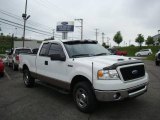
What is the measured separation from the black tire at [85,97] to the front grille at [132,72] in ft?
2.99

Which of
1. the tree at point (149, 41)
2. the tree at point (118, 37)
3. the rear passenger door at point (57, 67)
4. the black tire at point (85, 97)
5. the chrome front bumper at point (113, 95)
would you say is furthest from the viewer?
the tree at point (118, 37)

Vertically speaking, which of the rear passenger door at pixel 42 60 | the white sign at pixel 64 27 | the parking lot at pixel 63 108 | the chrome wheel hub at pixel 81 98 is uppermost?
the white sign at pixel 64 27

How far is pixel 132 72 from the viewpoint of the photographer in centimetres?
581

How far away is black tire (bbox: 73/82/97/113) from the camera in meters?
5.68

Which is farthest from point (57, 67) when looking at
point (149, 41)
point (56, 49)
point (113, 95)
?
point (149, 41)

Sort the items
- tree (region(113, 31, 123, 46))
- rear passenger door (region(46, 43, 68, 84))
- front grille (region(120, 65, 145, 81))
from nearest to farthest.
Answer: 1. front grille (region(120, 65, 145, 81))
2. rear passenger door (region(46, 43, 68, 84))
3. tree (region(113, 31, 123, 46))

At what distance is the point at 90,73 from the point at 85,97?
2.28ft

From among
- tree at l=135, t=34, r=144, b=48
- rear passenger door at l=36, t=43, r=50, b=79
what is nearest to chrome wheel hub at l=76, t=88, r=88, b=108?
rear passenger door at l=36, t=43, r=50, b=79

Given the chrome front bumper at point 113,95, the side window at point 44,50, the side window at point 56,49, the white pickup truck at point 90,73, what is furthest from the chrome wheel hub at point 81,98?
the side window at point 44,50

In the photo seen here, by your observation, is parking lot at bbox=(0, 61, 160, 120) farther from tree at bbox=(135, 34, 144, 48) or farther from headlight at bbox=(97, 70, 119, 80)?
tree at bbox=(135, 34, 144, 48)

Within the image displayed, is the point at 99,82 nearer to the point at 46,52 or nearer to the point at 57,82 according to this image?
the point at 57,82

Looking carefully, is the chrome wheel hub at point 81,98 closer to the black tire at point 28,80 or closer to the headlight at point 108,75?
the headlight at point 108,75

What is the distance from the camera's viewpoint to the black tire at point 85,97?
5684 millimetres

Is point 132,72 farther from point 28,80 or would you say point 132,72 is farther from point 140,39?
point 140,39
